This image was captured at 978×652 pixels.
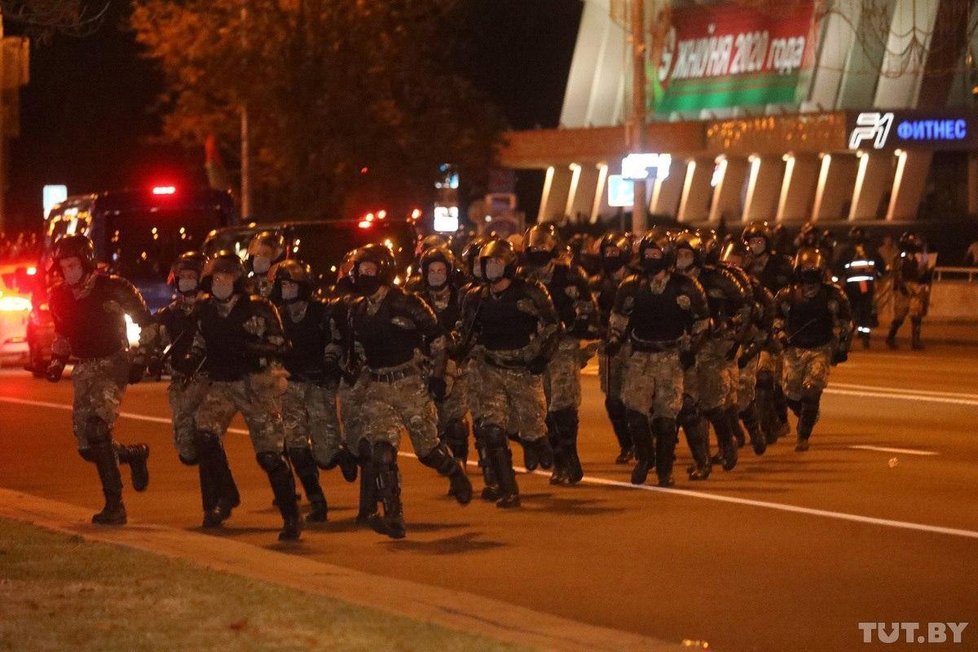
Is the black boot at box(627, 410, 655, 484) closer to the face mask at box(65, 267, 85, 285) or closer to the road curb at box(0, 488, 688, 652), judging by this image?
the road curb at box(0, 488, 688, 652)

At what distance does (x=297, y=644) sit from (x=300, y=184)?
30.0 metres

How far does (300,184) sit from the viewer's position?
122ft

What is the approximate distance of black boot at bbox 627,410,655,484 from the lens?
1370cm

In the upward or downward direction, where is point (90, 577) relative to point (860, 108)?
downward

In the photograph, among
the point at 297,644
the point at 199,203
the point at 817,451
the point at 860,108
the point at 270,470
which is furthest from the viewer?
the point at 860,108

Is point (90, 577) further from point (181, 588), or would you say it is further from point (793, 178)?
point (793, 178)

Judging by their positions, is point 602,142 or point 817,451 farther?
point 602,142

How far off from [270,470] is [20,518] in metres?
1.71

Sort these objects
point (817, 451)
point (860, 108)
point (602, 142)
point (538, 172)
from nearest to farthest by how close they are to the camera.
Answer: point (817, 451) < point (860, 108) < point (602, 142) < point (538, 172)

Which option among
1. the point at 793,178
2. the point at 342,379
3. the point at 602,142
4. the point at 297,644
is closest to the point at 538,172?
the point at 602,142

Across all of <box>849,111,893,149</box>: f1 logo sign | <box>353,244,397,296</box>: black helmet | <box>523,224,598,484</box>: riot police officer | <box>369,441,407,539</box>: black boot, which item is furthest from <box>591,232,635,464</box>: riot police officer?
<box>849,111,893,149</box>: f1 logo sign

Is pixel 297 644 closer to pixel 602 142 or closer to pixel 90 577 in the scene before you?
pixel 90 577

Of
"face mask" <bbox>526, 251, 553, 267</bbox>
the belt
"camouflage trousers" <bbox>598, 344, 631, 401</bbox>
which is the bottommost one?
"camouflage trousers" <bbox>598, 344, 631, 401</bbox>

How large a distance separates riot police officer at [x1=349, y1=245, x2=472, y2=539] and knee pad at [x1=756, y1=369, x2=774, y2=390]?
564 centimetres
